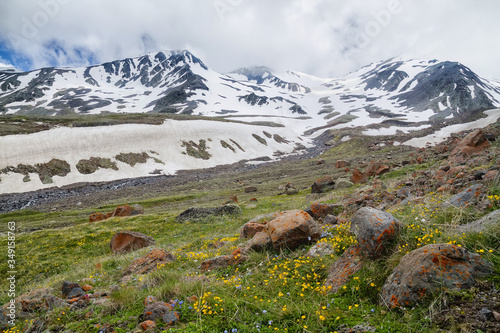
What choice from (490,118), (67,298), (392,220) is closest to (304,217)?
(392,220)

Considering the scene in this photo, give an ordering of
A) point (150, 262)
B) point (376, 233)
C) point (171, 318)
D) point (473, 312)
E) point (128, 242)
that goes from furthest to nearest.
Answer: point (128, 242)
point (150, 262)
point (376, 233)
point (171, 318)
point (473, 312)

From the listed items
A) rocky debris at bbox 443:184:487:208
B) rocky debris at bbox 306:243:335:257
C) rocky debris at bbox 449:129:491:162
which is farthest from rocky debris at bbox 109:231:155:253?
rocky debris at bbox 449:129:491:162

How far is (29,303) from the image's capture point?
7.03m

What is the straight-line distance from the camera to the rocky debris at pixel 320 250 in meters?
6.73

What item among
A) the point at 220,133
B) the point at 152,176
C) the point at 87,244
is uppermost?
the point at 220,133

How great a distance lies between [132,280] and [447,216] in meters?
8.36

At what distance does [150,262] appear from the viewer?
30.0ft

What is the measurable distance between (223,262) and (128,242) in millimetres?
10067

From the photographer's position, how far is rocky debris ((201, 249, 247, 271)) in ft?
25.3

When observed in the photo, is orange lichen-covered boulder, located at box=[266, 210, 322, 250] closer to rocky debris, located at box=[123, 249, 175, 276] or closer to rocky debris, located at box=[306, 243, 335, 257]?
rocky debris, located at box=[306, 243, 335, 257]

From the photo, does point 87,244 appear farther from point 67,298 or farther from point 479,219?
point 479,219

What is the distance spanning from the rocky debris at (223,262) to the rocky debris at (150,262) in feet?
5.81

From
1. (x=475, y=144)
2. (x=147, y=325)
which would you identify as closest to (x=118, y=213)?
(x=147, y=325)

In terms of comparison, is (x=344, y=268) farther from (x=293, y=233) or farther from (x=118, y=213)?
(x=118, y=213)
